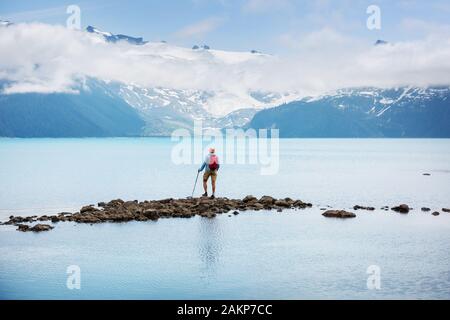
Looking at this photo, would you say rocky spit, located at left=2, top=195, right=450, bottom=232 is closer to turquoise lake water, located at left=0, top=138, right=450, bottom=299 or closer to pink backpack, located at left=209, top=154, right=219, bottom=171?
turquoise lake water, located at left=0, top=138, right=450, bottom=299

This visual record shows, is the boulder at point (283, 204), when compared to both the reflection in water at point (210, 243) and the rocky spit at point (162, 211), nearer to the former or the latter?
the rocky spit at point (162, 211)

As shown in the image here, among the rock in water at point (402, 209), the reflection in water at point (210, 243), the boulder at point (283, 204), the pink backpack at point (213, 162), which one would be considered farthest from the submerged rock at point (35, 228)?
the rock in water at point (402, 209)

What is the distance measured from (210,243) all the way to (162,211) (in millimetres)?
8626

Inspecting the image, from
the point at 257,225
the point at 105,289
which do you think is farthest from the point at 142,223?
the point at 105,289

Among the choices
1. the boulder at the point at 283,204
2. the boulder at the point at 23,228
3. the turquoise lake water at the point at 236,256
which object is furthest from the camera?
the boulder at the point at 283,204

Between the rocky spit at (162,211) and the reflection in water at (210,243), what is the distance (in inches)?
92.5

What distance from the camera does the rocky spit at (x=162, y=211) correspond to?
34219 millimetres

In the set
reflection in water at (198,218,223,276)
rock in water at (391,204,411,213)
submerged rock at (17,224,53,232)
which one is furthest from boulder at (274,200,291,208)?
submerged rock at (17,224,53,232)

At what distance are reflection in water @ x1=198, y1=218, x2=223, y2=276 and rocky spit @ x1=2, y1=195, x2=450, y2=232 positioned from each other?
7.71 ft

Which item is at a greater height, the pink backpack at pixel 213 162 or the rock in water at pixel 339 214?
the pink backpack at pixel 213 162

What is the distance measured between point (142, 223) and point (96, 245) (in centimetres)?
637

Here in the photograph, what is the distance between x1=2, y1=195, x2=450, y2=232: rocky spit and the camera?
34219mm

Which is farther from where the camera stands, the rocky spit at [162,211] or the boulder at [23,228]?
the rocky spit at [162,211]

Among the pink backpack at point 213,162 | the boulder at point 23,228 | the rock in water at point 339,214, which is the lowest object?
the boulder at point 23,228
